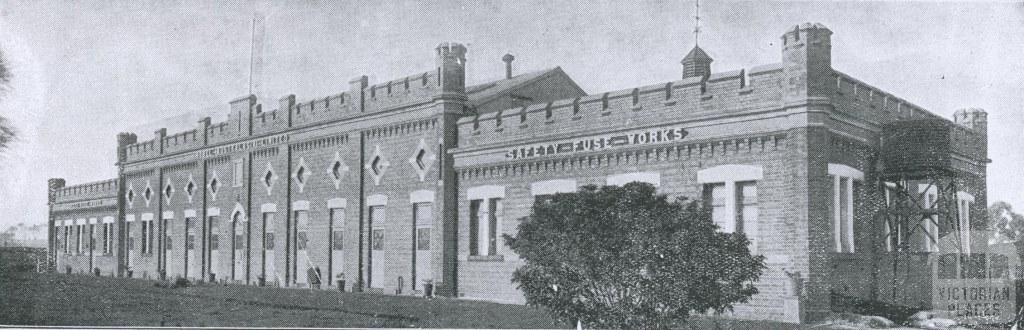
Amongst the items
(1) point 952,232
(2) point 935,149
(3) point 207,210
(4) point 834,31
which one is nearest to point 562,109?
(4) point 834,31

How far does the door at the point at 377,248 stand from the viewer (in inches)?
998

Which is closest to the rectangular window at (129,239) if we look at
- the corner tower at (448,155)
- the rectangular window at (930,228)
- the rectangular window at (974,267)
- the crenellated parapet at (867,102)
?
the corner tower at (448,155)

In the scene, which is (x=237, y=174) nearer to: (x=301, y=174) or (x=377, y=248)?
(x=301, y=174)

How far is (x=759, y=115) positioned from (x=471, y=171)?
312 inches

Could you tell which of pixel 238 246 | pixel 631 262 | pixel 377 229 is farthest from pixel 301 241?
pixel 631 262

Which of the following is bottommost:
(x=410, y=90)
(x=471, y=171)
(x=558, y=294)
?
(x=558, y=294)

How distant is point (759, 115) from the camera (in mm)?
17641

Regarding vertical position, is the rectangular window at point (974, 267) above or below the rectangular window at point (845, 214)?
below

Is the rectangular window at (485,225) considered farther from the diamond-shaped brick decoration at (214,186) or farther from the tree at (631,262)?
the diamond-shaped brick decoration at (214,186)

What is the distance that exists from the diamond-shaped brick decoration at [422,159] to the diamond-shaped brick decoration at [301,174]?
4597mm

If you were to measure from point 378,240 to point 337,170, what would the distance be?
2.57 m

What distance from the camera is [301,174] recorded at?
91.4 feet

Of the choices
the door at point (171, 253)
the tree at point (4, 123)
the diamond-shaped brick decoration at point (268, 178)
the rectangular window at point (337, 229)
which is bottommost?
the door at point (171, 253)

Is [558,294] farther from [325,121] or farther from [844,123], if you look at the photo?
[325,121]
